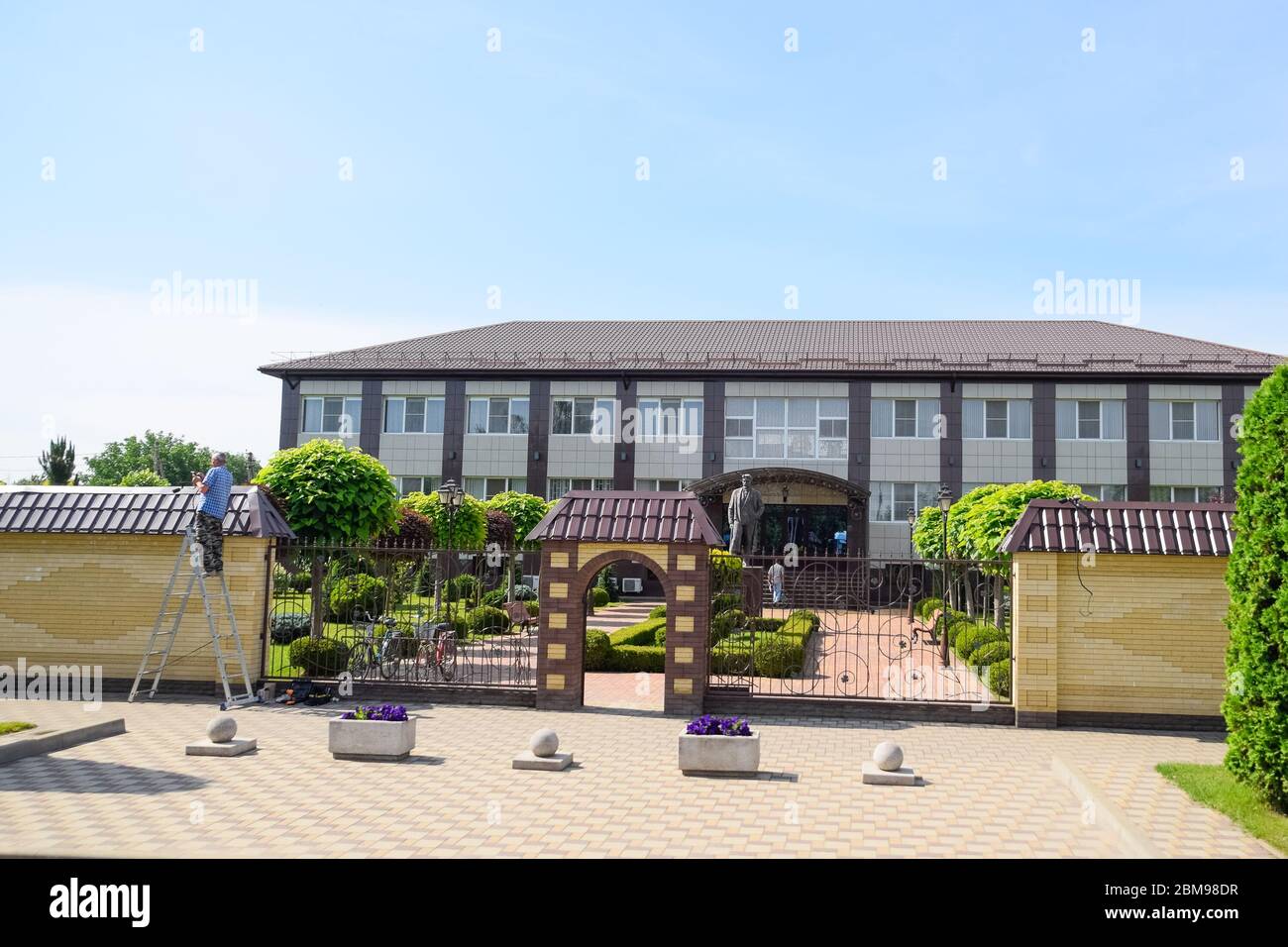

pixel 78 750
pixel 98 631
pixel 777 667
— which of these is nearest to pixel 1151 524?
pixel 777 667

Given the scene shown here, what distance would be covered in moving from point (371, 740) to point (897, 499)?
2841 cm

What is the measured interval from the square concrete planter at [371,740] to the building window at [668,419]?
2723cm

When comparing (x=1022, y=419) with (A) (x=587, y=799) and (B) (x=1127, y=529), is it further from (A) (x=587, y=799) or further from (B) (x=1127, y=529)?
(A) (x=587, y=799)

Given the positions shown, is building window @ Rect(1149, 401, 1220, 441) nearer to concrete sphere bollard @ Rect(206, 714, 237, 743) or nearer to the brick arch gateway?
the brick arch gateway

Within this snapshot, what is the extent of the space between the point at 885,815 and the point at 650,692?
7737mm

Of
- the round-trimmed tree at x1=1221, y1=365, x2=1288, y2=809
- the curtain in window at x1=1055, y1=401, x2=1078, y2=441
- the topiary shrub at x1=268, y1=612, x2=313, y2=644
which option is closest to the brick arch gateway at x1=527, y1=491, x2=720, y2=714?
the round-trimmed tree at x1=1221, y1=365, x2=1288, y2=809

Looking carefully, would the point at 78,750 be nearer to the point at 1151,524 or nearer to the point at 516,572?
the point at 1151,524

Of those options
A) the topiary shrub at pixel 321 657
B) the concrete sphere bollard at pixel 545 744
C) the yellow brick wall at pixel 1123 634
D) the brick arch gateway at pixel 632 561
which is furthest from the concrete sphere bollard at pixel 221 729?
the yellow brick wall at pixel 1123 634

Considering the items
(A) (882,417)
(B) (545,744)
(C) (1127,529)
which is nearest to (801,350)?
(A) (882,417)

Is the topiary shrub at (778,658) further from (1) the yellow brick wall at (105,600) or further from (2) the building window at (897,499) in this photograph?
(2) the building window at (897,499)

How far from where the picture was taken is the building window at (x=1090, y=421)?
35.7 metres

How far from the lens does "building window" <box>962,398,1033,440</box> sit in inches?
1411

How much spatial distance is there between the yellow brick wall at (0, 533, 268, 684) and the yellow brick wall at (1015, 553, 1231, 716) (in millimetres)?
10886
